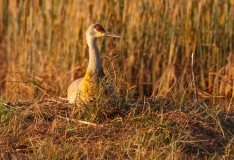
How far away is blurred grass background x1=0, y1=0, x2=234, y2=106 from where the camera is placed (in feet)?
30.1

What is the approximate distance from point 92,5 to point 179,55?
154 cm

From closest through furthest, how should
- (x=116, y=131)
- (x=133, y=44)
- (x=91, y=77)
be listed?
(x=116, y=131) < (x=91, y=77) < (x=133, y=44)

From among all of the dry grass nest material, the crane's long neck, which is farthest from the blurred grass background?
the dry grass nest material

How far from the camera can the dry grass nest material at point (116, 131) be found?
5051mm

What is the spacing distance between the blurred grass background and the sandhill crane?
2735 mm

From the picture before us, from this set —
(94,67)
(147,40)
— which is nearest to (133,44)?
(147,40)

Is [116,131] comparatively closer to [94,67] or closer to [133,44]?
[94,67]

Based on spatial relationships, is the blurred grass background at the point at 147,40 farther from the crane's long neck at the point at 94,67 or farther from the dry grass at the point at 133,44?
the crane's long neck at the point at 94,67

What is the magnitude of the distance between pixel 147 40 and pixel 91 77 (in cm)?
357

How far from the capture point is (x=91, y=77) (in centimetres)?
591

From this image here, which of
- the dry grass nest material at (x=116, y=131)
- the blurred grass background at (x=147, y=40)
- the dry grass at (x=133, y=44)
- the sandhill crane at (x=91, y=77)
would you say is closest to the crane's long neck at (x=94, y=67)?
the sandhill crane at (x=91, y=77)

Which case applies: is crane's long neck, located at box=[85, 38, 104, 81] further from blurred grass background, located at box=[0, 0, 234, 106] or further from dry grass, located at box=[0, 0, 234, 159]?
blurred grass background, located at box=[0, 0, 234, 106]

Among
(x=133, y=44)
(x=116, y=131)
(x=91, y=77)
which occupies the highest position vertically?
(x=91, y=77)

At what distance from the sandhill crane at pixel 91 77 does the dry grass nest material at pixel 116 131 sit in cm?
13
